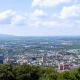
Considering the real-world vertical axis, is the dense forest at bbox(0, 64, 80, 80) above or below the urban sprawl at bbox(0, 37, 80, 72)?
above

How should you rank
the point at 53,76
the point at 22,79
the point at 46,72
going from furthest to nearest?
the point at 46,72
the point at 22,79
the point at 53,76

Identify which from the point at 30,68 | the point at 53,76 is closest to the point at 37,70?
the point at 30,68

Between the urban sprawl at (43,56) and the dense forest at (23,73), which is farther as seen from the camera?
the urban sprawl at (43,56)

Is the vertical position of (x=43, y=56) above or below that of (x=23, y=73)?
below

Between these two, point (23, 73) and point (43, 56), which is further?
point (43, 56)

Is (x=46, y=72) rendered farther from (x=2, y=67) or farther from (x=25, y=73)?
(x=2, y=67)

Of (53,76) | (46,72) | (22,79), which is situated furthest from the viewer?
(46,72)

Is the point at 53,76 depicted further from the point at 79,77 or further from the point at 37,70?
the point at 37,70

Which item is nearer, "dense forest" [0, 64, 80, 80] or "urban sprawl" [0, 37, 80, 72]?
"dense forest" [0, 64, 80, 80]

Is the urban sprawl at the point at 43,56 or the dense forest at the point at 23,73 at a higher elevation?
the dense forest at the point at 23,73

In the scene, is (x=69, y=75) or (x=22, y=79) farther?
(x=22, y=79)
